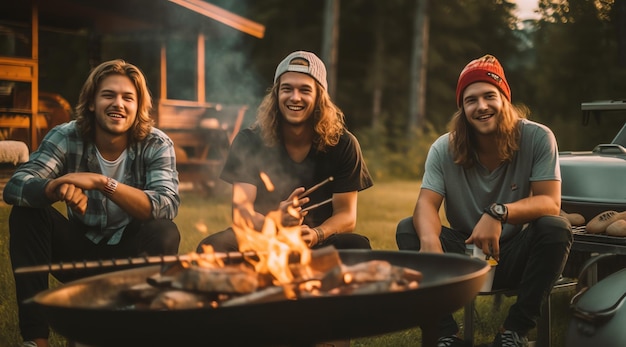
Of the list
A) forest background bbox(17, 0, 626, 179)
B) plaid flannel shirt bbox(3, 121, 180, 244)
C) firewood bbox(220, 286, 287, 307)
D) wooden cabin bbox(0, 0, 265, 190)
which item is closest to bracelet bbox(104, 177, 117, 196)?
plaid flannel shirt bbox(3, 121, 180, 244)

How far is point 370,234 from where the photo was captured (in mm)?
7152

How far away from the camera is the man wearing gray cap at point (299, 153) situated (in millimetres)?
3445

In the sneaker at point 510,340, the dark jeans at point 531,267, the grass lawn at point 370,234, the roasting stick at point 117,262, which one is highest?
the roasting stick at point 117,262

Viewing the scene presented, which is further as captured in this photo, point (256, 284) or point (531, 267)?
point (531, 267)

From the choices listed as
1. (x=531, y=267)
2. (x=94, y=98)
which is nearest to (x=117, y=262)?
(x=94, y=98)

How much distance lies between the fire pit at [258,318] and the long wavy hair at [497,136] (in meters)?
1.23

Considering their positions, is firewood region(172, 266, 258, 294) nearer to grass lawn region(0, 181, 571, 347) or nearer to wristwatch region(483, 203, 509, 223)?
grass lawn region(0, 181, 571, 347)

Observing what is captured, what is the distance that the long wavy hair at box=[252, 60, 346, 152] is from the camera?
3496 mm

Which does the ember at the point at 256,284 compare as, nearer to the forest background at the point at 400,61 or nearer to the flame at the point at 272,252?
the flame at the point at 272,252

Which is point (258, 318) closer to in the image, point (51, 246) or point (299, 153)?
point (51, 246)

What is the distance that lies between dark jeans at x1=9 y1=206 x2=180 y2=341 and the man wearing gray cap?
463 millimetres

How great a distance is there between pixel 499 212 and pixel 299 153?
3.28 feet

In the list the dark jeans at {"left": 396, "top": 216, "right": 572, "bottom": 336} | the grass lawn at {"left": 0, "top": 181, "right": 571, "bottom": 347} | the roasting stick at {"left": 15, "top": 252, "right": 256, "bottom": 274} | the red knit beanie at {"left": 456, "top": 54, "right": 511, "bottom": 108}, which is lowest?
the grass lawn at {"left": 0, "top": 181, "right": 571, "bottom": 347}

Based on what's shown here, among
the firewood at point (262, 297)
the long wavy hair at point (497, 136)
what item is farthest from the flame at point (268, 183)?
the firewood at point (262, 297)
